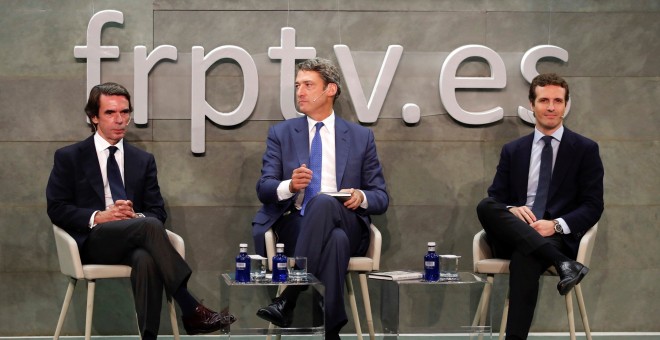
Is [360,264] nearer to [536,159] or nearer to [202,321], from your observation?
[202,321]

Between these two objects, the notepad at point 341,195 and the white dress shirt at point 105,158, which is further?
the white dress shirt at point 105,158

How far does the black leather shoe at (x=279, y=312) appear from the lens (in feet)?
14.9

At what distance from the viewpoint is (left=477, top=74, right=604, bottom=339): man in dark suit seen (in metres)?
4.93

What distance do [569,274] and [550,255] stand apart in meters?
0.15

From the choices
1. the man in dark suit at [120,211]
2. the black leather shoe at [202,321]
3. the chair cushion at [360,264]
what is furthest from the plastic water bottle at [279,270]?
the chair cushion at [360,264]

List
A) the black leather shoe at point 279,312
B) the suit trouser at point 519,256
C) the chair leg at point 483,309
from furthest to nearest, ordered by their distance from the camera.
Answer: the chair leg at point 483,309, the suit trouser at point 519,256, the black leather shoe at point 279,312

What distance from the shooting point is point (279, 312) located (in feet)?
14.9

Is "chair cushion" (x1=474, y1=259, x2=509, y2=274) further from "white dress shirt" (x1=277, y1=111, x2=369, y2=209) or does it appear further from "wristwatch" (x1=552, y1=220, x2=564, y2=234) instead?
"white dress shirt" (x1=277, y1=111, x2=369, y2=209)

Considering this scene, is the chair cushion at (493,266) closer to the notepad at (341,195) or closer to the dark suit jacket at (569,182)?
the dark suit jacket at (569,182)

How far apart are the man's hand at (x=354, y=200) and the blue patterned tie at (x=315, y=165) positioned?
262 mm

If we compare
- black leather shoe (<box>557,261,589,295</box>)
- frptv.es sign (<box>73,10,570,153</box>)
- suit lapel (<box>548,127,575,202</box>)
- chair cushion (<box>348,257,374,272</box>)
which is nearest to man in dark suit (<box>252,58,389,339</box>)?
chair cushion (<box>348,257,374,272</box>)

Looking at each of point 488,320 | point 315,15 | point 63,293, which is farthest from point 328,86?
point 63,293

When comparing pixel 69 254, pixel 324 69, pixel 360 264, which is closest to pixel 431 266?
pixel 360 264

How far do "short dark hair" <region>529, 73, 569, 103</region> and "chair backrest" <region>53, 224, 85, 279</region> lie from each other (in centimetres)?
278
